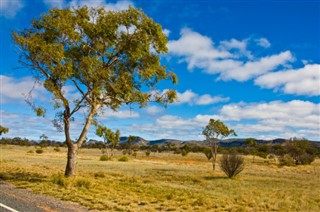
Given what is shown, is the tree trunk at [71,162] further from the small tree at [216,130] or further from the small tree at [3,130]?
the small tree at [3,130]

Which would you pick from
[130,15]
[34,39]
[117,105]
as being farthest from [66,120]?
[130,15]

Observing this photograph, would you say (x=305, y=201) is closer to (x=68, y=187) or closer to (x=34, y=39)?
(x=68, y=187)

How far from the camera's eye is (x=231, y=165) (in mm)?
36438

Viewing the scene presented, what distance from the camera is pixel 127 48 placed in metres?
23.0

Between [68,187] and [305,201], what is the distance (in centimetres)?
1361

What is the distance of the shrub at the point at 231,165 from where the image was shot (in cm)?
3612

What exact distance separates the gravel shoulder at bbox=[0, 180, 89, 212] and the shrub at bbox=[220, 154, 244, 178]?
2377 cm

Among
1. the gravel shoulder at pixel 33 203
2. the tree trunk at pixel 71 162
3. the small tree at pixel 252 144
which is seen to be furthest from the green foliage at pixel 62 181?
the small tree at pixel 252 144

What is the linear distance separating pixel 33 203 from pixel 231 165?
26.0 m

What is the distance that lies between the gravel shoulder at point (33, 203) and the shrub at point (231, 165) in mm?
23770

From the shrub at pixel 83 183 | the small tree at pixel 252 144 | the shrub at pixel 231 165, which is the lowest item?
the shrub at pixel 83 183

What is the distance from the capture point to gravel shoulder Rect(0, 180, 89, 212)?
12.6 m

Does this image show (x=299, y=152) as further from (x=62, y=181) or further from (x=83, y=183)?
(x=62, y=181)

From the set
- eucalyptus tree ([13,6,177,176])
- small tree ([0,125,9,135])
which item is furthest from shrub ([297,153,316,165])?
small tree ([0,125,9,135])
